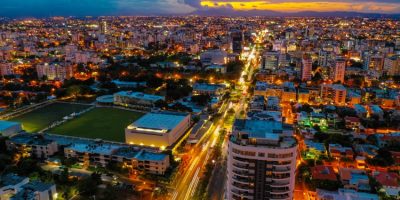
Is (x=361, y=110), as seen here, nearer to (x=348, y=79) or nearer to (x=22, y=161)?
(x=348, y=79)

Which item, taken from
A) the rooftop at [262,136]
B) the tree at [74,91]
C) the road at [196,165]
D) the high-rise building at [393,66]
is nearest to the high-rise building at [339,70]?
the high-rise building at [393,66]

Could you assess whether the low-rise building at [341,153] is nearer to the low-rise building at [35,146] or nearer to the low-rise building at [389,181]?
the low-rise building at [389,181]

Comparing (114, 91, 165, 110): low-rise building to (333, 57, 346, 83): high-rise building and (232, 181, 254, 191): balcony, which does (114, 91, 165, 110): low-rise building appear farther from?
(333, 57, 346, 83): high-rise building

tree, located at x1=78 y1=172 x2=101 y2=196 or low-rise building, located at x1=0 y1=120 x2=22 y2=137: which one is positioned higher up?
low-rise building, located at x1=0 y1=120 x2=22 y2=137

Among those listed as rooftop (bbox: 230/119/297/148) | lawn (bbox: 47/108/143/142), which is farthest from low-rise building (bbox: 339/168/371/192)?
lawn (bbox: 47/108/143/142)

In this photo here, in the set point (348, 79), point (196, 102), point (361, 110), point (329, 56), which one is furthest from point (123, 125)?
point (329, 56)

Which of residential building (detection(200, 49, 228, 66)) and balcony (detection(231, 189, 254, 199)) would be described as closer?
balcony (detection(231, 189, 254, 199))
